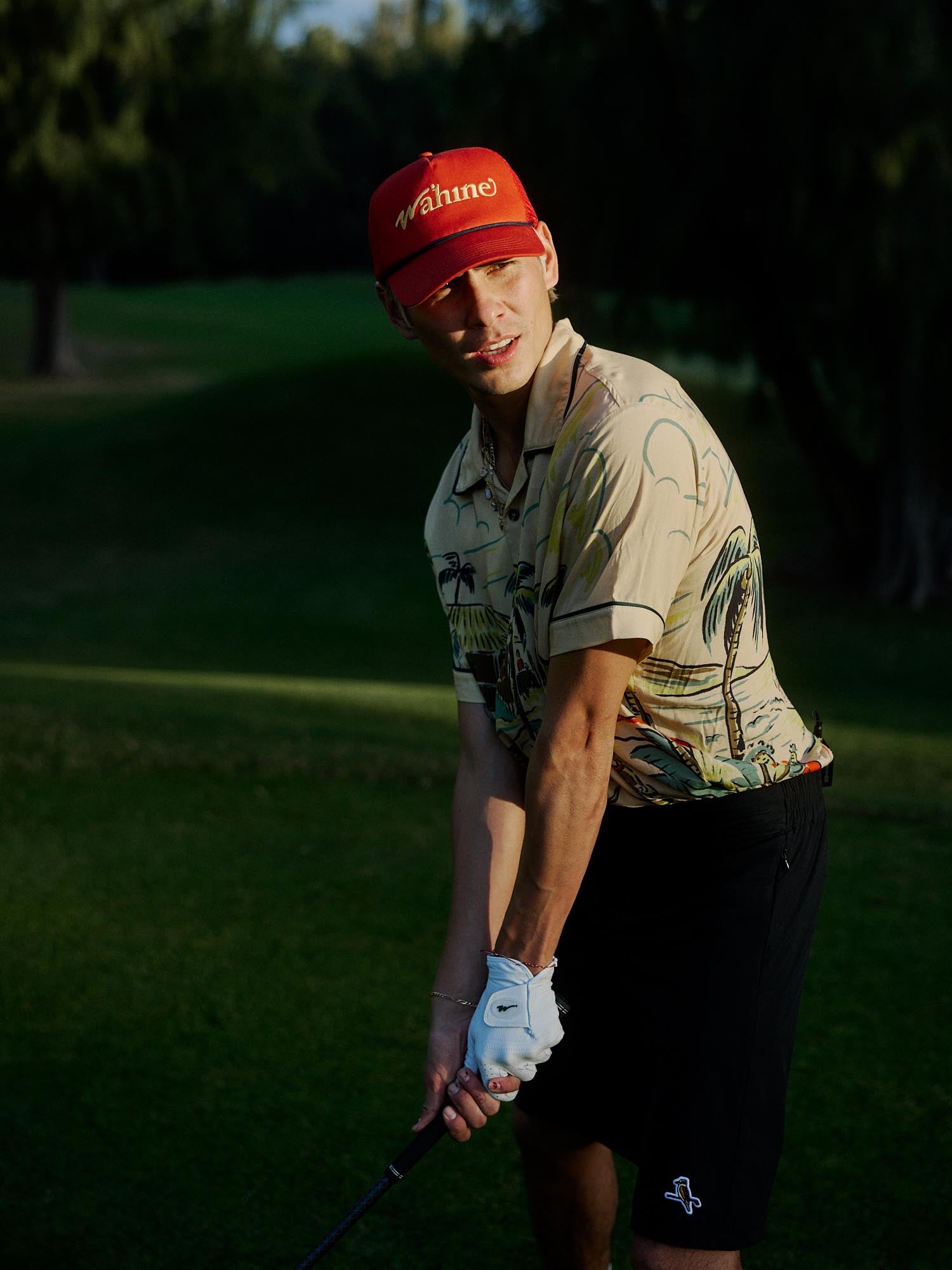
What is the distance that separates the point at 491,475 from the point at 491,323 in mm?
257

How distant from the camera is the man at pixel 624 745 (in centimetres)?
191

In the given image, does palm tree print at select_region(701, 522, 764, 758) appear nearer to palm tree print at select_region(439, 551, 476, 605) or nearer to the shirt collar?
the shirt collar

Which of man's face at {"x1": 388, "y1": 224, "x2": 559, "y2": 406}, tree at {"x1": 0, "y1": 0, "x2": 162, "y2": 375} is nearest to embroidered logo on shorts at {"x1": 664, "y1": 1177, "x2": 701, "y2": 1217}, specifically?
man's face at {"x1": 388, "y1": 224, "x2": 559, "y2": 406}

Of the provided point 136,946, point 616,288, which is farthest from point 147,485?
point 136,946

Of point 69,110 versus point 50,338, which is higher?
point 69,110

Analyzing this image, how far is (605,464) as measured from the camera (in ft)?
6.12

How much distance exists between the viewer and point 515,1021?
210cm

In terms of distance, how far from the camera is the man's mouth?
2092 millimetres

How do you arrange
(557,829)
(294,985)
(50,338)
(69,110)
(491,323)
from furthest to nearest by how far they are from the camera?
(50,338) < (69,110) < (294,985) < (491,323) < (557,829)

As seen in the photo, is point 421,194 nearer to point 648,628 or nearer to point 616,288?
point 648,628

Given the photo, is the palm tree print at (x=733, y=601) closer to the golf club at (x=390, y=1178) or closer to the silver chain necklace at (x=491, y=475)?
the silver chain necklace at (x=491, y=475)

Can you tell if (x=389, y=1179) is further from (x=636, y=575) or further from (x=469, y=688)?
(x=636, y=575)

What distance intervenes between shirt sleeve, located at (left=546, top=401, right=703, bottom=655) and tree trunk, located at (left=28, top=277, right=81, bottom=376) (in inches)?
1127

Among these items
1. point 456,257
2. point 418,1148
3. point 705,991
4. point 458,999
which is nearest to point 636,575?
point 456,257
